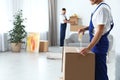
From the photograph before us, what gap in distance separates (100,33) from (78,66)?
416 mm

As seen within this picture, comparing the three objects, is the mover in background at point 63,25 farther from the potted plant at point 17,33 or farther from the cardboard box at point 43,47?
the potted plant at point 17,33

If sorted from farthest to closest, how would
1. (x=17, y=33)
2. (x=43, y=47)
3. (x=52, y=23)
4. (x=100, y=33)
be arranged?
(x=52, y=23) < (x=43, y=47) < (x=17, y=33) < (x=100, y=33)

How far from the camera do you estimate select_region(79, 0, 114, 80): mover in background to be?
2553 millimetres

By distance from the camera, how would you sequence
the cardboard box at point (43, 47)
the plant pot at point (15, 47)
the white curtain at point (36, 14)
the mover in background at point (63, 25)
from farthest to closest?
the mover in background at point (63, 25), the white curtain at point (36, 14), the cardboard box at point (43, 47), the plant pot at point (15, 47)

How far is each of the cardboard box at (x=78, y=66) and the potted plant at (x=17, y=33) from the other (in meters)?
5.33

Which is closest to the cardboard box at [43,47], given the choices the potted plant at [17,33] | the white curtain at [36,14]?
the potted plant at [17,33]

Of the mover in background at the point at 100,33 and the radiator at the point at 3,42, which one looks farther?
the radiator at the point at 3,42

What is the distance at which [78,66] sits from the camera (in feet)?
8.58

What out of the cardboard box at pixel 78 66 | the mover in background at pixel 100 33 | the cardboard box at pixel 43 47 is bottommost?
the cardboard box at pixel 43 47

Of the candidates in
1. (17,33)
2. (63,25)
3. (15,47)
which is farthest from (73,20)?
(15,47)

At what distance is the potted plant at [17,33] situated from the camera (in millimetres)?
7773

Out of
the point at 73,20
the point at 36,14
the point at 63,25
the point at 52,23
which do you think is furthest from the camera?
the point at 52,23

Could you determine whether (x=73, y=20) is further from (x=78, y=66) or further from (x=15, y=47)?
(x=78, y=66)

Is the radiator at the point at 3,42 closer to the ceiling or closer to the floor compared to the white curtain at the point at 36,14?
closer to the floor
